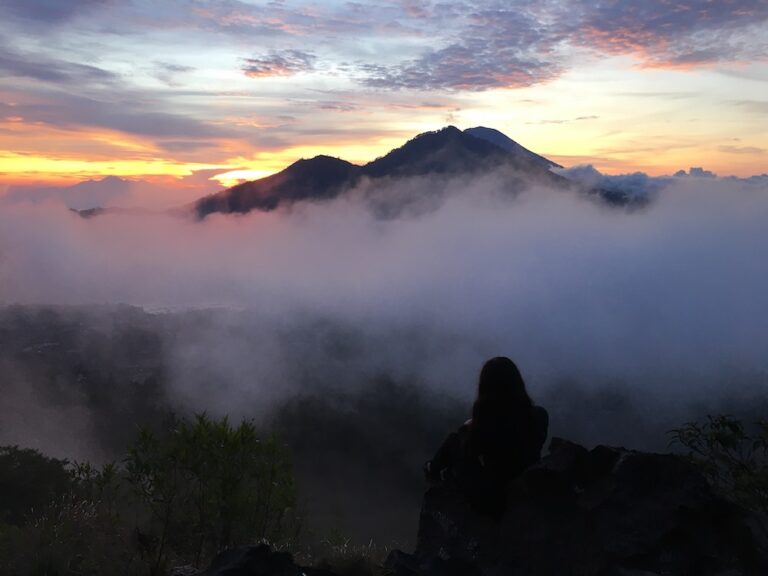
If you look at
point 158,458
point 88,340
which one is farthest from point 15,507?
point 88,340

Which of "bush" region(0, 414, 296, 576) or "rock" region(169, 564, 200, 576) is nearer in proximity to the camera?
"rock" region(169, 564, 200, 576)

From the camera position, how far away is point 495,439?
313 inches

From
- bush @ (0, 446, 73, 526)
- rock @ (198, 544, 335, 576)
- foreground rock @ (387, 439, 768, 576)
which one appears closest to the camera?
foreground rock @ (387, 439, 768, 576)

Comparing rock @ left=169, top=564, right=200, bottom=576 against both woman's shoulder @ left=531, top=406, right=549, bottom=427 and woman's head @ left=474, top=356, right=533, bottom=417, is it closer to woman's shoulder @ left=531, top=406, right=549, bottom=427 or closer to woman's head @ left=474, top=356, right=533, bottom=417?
woman's head @ left=474, top=356, right=533, bottom=417

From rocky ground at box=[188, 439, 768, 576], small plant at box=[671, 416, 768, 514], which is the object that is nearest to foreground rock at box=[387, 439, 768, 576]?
rocky ground at box=[188, 439, 768, 576]

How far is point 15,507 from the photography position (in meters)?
28.6

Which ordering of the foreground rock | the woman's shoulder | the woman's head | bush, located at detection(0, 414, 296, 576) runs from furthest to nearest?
bush, located at detection(0, 414, 296, 576)
the woman's shoulder
the woman's head
the foreground rock

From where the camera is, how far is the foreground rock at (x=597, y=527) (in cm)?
708

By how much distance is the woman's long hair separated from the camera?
7.77m

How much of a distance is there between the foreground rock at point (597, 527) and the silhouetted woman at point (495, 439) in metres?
0.21

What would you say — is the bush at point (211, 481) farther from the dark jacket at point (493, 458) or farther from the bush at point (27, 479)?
the bush at point (27, 479)

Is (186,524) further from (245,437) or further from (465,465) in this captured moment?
(465,465)

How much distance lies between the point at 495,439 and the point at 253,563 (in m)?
3.34

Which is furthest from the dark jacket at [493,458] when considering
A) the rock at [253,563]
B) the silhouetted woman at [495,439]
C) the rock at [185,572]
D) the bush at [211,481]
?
the bush at [211,481]
